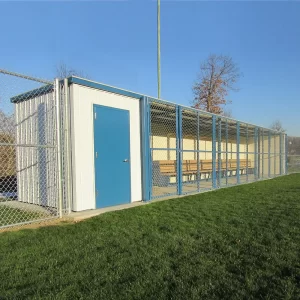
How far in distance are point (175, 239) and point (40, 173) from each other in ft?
12.7

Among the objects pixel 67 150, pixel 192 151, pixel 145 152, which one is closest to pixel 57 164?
A: pixel 67 150

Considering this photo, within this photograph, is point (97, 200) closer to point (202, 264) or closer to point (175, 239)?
point (175, 239)

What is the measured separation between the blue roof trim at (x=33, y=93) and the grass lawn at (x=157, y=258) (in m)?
3.11

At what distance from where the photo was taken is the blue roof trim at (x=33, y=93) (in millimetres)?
6340

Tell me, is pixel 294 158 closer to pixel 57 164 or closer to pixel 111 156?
pixel 111 156

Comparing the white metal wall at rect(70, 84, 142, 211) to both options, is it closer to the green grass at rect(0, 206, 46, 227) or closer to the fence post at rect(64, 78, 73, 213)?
the fence post at rect(64, 78, 73, 213)

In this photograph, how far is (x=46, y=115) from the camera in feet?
21.0

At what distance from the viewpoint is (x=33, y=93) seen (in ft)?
22.3

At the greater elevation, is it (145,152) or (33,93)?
(33,93)

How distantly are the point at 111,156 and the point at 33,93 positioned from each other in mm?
2399

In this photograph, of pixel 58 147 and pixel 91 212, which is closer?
pixel 58 147

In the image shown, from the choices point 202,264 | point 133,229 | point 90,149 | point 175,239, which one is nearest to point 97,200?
point 90,149

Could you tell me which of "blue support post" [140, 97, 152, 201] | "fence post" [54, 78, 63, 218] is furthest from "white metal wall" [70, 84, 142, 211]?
"blue support post" [140, 97, 152, 201]

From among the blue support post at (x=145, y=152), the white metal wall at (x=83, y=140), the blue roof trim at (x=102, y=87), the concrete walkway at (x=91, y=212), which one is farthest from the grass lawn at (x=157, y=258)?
the blue roof trim at (x=102, y=87)
